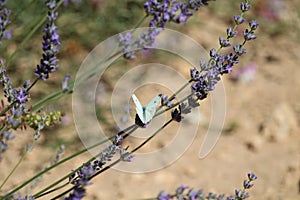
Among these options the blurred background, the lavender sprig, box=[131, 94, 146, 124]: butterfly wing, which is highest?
the blurred background

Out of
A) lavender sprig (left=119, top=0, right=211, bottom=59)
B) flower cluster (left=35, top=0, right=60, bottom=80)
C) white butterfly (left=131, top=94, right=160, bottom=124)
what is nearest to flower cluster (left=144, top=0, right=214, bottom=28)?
lavender sprig (left=119, top=0, right=211, bottom=59)

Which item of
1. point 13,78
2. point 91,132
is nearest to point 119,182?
point 91,132

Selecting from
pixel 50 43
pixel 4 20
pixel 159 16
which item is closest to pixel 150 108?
pixel 50 43

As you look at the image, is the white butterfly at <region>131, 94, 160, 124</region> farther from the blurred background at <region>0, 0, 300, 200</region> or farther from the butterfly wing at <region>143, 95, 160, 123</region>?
the blurred background at <region>0, 0, 300, 200</region>

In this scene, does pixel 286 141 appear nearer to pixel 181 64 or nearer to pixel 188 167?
pixel 188 167

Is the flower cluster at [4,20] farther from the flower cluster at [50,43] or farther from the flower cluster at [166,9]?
the flower cluster at [166,9]

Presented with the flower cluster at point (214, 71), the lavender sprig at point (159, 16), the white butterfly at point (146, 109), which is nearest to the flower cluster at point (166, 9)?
the lavender sprig at point (159, 16)
